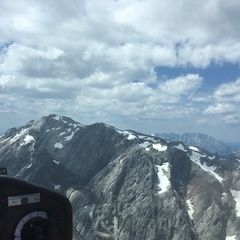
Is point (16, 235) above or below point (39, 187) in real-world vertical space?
below

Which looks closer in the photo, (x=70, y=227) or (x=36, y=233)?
(x=36, y=233)

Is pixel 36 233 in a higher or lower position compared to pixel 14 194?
lower

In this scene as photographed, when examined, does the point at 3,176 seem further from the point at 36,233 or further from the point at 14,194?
the point at 36,233

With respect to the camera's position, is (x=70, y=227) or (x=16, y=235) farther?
(x=70, y=227)

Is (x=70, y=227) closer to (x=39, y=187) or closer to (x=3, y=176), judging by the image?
(x=39, y=187)

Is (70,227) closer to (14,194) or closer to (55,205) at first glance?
(55,205)

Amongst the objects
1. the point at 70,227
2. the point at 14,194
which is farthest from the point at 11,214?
the point at 70,227
